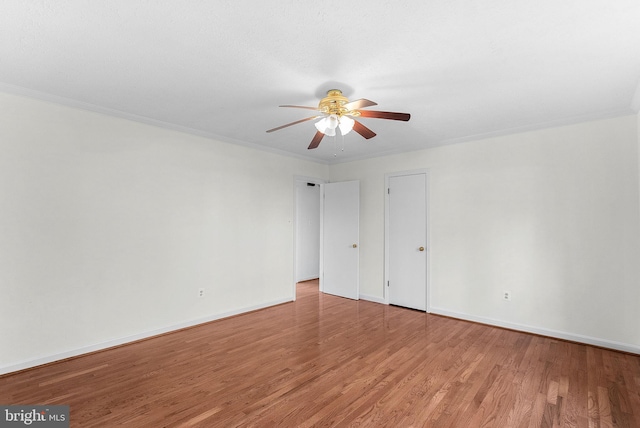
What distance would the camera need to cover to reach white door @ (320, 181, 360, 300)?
539 cm

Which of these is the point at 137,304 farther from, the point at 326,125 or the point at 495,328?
the point at 495,328

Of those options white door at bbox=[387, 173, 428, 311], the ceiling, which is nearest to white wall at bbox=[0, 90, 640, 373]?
white door at bbox=[387, 173, 428, 311]

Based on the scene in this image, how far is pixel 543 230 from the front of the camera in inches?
143

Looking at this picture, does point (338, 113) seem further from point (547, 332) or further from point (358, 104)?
point (547, 332)

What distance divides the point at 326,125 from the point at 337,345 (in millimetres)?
2292

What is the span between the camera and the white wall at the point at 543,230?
320 centimetres

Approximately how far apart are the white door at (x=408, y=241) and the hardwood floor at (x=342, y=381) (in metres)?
0.99

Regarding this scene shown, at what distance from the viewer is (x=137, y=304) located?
3447mm

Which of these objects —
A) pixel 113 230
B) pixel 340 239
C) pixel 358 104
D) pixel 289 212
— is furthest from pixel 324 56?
pixel 340 239

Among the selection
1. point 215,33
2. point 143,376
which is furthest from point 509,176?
point 143,376

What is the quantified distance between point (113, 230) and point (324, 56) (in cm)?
280

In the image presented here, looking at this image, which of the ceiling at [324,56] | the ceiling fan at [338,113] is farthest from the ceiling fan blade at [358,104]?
the ceiling at [324,56]

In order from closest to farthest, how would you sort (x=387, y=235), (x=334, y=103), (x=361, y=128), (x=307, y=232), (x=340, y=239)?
1. (x=334, y=103)
2. (x=361, y=128)
3. (x=387, y=235)
4. (x=340, y=239)
5. (x=307, y=232)

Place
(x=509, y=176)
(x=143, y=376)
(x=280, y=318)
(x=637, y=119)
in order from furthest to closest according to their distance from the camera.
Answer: (x=280, y=318) < (x=509, y=176) < (x=637, y=119) < (x=143, y=376)
